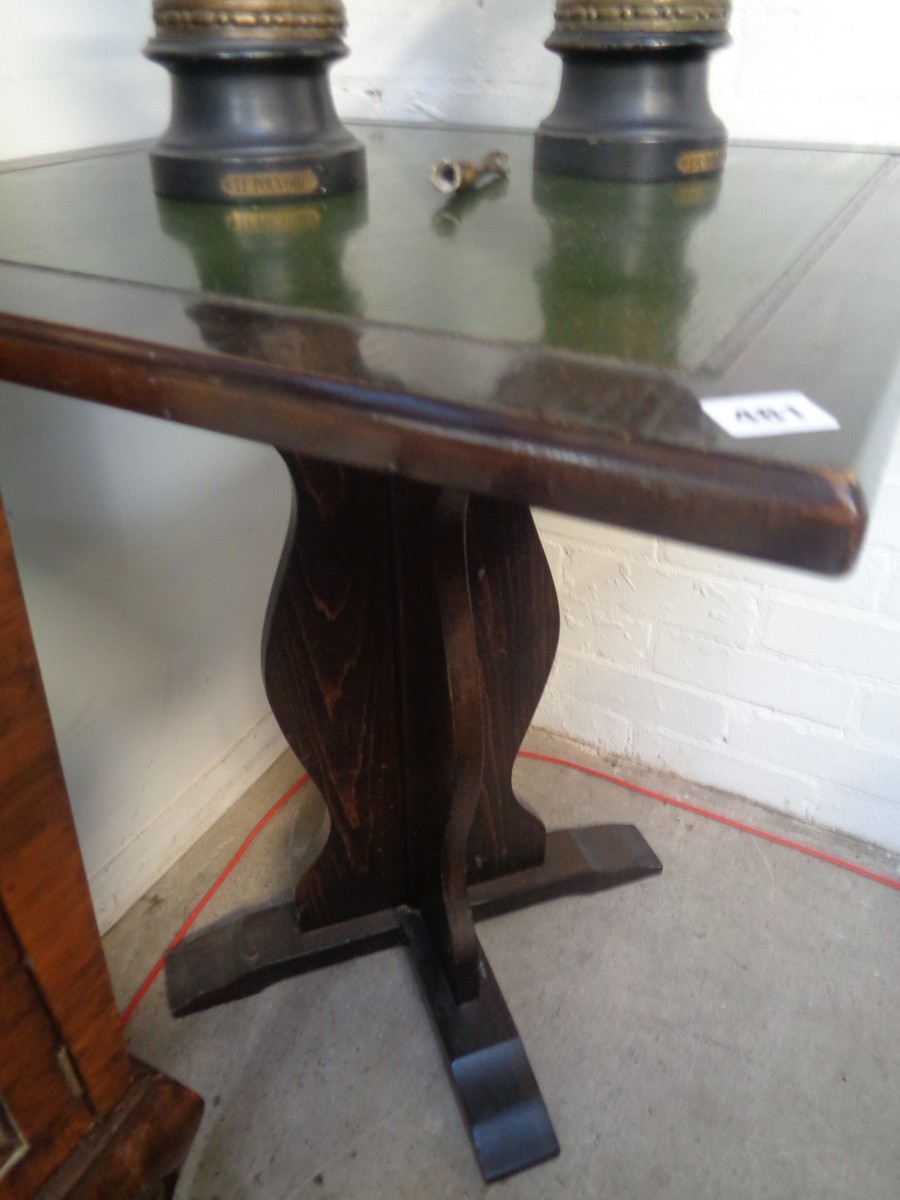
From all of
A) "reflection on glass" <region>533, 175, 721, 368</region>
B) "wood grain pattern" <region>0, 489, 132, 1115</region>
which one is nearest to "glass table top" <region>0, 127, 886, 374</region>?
"reflection on glass" <region>533, 175, 721, 368</region>

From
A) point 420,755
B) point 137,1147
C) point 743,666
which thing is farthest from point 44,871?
point 743,666

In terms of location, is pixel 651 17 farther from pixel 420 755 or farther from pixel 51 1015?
pixel 51 1015

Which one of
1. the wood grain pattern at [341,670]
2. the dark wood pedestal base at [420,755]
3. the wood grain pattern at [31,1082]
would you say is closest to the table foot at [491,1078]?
the dark wood pedestal base at [420,755]

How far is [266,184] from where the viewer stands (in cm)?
64

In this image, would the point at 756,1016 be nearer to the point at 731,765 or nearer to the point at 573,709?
the point at 731,765

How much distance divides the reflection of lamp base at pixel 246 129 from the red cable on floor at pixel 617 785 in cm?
83

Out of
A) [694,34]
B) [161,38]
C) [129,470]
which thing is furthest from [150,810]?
[694,34]

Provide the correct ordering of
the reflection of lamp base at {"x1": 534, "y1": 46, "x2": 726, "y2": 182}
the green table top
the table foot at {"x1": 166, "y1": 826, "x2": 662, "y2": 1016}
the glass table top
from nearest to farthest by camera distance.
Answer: the green table top < the glass table top < the reflection of lamp base at {"x1": 534, "y1": 46, "x2": 726, "y2": 182} < the table foot at {"x1": 166, "y1": 826, "x2": 662, "y2": 1016}

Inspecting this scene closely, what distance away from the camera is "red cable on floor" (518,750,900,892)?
116 cm

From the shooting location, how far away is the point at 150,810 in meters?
1.13

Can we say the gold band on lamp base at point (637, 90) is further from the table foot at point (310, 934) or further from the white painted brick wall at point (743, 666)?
the table foot at point (310, 934)

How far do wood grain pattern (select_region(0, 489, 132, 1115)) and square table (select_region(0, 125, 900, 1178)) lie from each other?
8.4 inches

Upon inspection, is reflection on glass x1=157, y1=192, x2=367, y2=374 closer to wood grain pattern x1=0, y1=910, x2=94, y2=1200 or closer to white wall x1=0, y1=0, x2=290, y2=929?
white wall x1=0, y1=0, x2=290, y2=929

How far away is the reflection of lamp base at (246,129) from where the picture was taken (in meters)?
0.63
